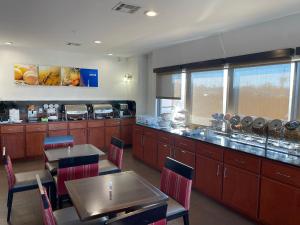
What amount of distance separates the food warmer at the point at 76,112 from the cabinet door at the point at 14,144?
1.05m

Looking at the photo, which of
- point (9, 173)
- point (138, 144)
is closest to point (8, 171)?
point (9, 173)

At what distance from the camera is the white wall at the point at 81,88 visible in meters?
5.02

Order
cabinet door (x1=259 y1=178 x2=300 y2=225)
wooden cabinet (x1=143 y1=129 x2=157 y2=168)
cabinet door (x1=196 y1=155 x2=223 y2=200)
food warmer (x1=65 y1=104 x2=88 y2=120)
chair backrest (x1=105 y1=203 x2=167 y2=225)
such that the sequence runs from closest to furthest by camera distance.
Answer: chair backrest (x1=105 y1=203 x2=167 y2=225), cabinet door (x1=259 y1=178 x2=300 y2=225), cabinet door (x1=196 y1=155 x2=223 y2=200), wooden cabinet (x1=143 y1=129 x2=157 y2=168), food warmer (x1=65 y1=104 x2=88 y2=120)

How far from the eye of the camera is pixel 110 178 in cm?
222

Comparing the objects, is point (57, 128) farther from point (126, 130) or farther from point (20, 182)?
point (20, 182)

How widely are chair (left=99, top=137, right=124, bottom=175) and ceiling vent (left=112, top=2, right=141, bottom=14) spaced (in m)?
1.66

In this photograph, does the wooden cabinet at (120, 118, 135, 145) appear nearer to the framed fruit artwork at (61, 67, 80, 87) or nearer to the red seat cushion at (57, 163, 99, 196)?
the framed fruit artwork at (61, 67, 80, 87)

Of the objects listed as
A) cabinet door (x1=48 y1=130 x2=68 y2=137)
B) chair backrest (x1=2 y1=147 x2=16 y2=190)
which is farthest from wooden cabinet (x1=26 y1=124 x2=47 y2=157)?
chair backrest (x1=2 y1=147 x2=16 y2=190)

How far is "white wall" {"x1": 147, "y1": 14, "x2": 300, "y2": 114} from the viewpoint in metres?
2.87

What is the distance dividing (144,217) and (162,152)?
2.69 meters

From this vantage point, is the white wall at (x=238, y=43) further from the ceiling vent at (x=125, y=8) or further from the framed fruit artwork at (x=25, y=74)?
the framed fruit artwork at (x=25, y=74)

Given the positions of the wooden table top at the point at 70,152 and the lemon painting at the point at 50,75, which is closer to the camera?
the wooden table top at the point at 70,152

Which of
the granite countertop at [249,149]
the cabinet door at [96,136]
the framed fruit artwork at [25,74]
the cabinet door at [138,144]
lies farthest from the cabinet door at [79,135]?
the granite countertop at [249,149]

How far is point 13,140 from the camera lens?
4.68 m
